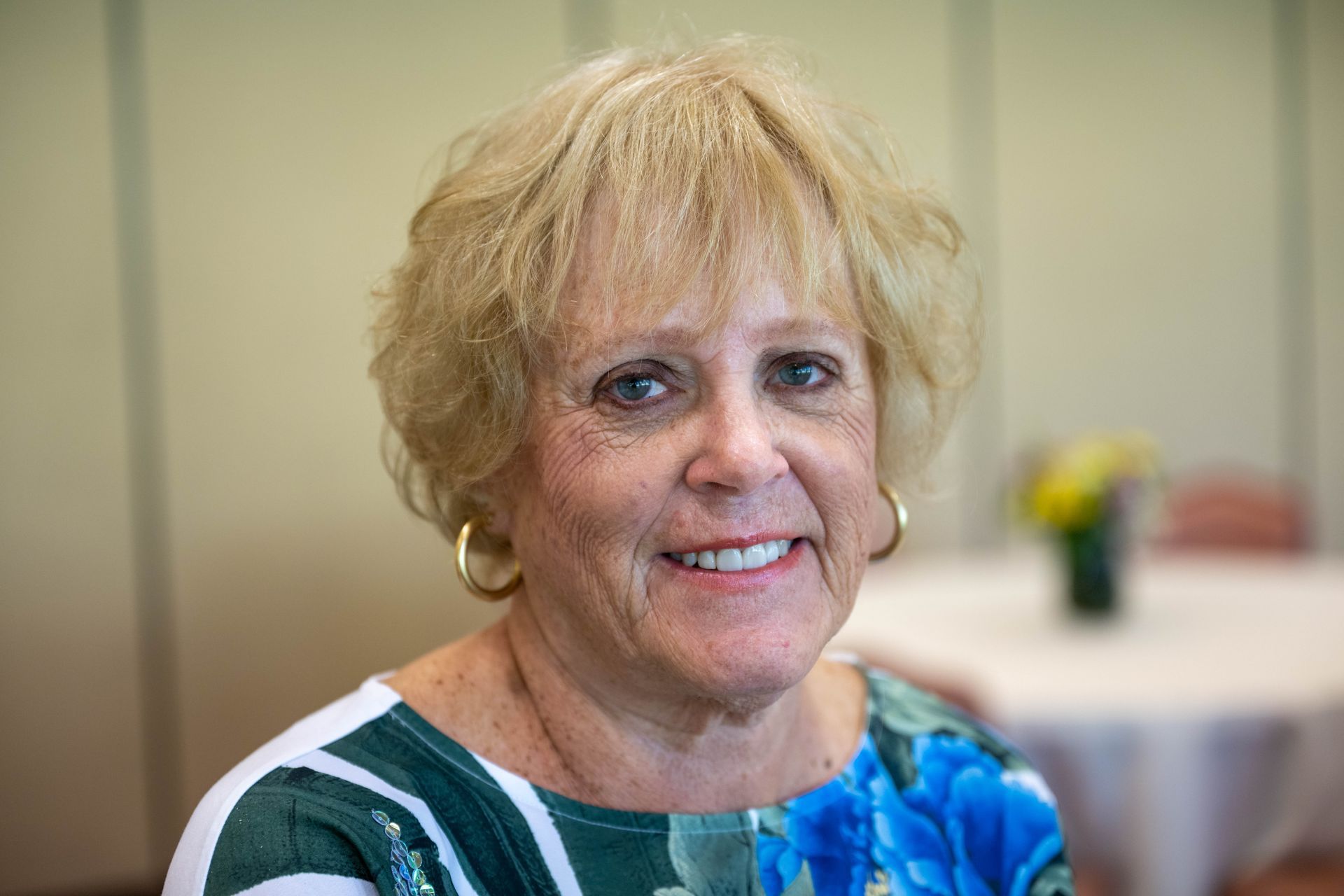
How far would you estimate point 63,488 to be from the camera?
3.46 meters

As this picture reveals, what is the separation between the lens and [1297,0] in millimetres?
4867

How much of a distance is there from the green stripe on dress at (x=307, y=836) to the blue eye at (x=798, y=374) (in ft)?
1.63

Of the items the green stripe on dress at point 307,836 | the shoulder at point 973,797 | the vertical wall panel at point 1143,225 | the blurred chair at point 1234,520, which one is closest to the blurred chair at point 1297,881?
the shoulder at point 973,797

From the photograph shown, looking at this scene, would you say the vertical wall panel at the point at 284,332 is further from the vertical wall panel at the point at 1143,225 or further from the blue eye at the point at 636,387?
the blue eye at the point at 636,387

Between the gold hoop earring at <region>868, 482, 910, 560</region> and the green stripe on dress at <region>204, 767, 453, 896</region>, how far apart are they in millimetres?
554

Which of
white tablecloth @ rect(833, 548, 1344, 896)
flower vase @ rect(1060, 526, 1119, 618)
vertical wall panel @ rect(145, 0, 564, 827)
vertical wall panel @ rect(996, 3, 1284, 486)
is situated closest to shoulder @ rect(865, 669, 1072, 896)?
white tablecloth @ rect(833, 548, 1344, 896)

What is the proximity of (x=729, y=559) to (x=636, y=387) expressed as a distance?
0.55 feet

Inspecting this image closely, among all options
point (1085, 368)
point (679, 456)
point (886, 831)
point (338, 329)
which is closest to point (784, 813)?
point (886, 831)

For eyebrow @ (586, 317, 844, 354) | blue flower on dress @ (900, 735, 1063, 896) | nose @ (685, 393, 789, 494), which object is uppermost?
eyebrow @ (586, 317, 844, 354)

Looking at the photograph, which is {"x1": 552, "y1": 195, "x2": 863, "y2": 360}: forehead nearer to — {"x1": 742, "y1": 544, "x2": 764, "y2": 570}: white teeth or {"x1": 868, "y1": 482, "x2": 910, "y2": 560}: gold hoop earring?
{"x1": 742, "y1": 544, "x2": 764, "y2": 570}: white teeth

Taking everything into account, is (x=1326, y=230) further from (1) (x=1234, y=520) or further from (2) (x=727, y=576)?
(2) (x=727, y=576)

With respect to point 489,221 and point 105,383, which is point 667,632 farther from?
point 105,383

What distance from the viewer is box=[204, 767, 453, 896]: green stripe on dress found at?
827mm

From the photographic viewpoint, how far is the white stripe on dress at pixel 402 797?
0.91 metres
